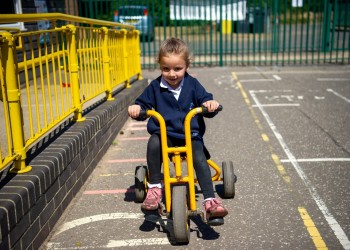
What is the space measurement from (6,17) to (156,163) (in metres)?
1.62

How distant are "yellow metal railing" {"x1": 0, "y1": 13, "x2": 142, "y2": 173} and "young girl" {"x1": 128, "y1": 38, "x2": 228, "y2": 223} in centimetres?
93

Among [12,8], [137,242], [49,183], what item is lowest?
[137,242]

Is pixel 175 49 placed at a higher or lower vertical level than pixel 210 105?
higher

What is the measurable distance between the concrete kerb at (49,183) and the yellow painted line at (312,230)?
2.14 metres

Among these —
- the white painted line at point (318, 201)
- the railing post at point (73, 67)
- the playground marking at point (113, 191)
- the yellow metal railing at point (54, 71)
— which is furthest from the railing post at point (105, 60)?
the white painted line at point (318, 201)

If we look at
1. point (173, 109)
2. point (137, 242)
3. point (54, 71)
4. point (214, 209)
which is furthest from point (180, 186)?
point (54, 71)

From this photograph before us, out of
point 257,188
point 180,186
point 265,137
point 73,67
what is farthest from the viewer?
point 265,137

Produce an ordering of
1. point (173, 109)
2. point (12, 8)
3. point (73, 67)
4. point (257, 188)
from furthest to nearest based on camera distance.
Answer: point (12, 8) → point (73, 67) → point (257, 188) → point (173, 109)

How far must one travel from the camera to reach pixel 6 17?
3066mm

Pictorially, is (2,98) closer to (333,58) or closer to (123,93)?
(123,93)

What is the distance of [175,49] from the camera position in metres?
3.40

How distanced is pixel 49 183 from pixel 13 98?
29.9 inches

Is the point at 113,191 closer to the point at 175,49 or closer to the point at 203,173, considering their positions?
the point at 203,173

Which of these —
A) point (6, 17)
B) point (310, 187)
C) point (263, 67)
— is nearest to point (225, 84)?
point (263, 67)
